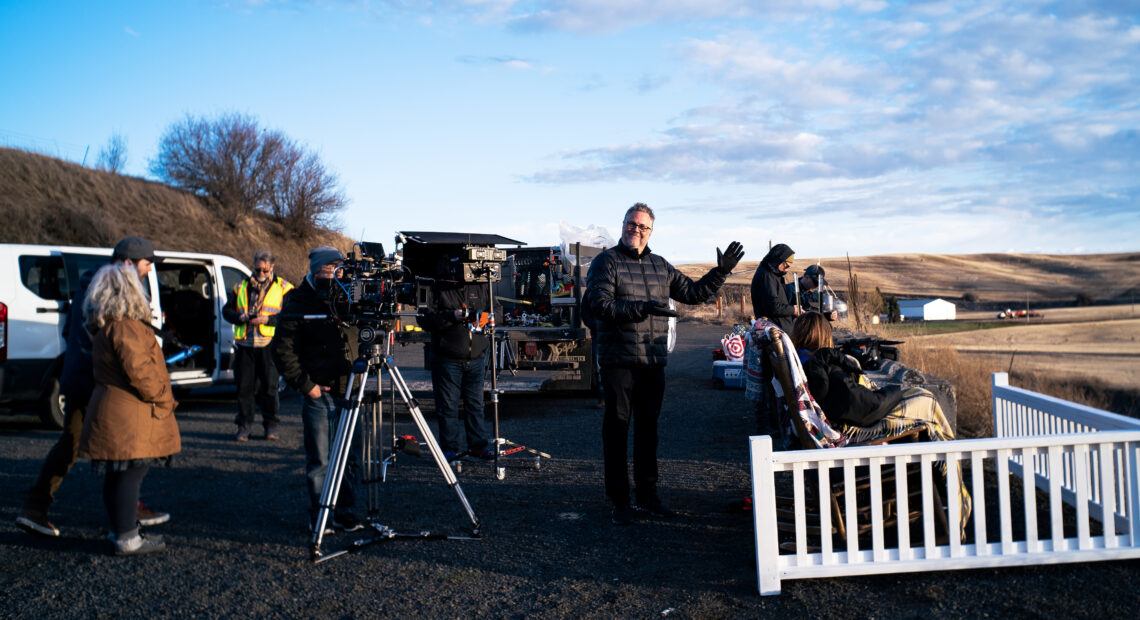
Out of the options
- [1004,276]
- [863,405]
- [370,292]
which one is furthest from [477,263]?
[1004,276]

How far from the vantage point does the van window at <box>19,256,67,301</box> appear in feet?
28.5

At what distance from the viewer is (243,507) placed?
5.75 meters

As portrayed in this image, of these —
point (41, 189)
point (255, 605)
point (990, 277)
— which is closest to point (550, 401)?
point (255, 605)

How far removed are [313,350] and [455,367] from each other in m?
1.92

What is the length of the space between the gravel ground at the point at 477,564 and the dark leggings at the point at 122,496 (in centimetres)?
20

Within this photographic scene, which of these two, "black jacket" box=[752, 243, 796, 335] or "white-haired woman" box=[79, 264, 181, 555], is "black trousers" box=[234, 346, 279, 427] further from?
"black jacket" box=[752, 243, 796, 335]

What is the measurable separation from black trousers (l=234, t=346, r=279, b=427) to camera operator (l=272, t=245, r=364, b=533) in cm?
361

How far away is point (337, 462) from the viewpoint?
14.9 ft

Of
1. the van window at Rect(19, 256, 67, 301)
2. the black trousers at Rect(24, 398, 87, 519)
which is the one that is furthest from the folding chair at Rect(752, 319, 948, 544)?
the van window at Rect(19, 256, 67, 301)

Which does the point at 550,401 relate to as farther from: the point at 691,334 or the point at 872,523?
the point at 691,334

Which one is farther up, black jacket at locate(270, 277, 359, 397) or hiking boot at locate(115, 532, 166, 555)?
black jacket at locate(270, 277, 359, 397)

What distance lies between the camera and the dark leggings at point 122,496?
4.55m

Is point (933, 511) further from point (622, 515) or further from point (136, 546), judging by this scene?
point (136, 546)

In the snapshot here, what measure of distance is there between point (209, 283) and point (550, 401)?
15.6ft
